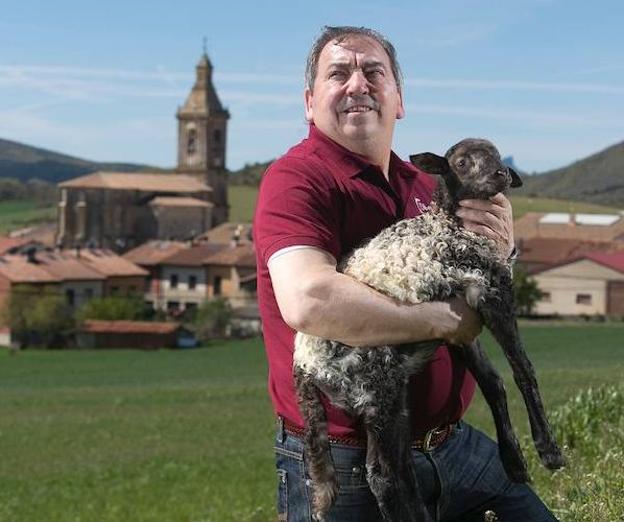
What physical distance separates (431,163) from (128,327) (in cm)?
6291

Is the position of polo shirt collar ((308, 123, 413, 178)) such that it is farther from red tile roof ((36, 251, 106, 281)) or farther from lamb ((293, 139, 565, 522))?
red tile roof ((36, 251, 106, 281))

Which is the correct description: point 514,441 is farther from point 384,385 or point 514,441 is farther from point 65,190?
point 65,190

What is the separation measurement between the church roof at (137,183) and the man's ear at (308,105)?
128 metres

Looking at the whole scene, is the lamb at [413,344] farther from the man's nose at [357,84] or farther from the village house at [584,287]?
the village house at [584,287]

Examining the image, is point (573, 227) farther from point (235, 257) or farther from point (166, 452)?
point (166, 452)

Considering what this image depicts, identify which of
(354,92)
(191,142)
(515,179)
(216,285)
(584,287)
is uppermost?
(191,142)

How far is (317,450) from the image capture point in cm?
359

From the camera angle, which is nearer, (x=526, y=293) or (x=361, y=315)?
(x=361, y=315)

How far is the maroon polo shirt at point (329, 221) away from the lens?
3.50 m

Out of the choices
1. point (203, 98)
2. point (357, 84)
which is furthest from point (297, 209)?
point (203, 98)

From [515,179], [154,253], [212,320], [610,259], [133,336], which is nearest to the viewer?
[515,179]

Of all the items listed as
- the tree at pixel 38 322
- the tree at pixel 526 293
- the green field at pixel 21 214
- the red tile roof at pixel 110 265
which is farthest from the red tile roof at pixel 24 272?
the green field at pixel 21 214

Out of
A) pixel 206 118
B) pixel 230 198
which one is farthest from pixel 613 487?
pixel 230 198

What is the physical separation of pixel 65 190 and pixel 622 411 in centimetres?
12523
